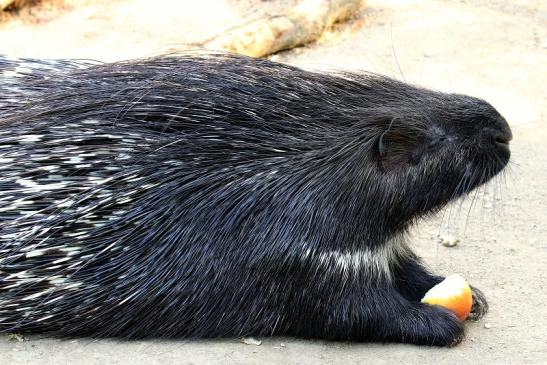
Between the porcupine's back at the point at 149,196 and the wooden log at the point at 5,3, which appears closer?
the porcupine's back at the point at 149,196

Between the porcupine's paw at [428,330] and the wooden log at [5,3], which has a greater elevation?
the wooden log at [5,3]

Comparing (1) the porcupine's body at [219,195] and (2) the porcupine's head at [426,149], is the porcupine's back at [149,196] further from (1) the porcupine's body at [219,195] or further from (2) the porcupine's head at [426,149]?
(2) the porcupine's head at [426,149]

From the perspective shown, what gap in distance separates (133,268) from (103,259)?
85 millimetres

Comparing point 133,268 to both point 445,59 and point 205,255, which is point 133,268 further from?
point 445,59

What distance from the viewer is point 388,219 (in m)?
2.64

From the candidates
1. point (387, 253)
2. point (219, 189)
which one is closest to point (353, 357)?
point (387, 253)

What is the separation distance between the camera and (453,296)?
9.13 feet

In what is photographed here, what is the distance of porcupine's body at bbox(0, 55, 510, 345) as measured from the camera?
95.0 inches

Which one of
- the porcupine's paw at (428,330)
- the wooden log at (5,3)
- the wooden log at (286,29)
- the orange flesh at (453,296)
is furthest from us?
the wooden log at (5,3)

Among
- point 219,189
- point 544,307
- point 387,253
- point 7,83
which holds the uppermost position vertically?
point 7,83

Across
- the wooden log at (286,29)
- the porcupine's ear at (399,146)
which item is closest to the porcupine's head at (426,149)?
the porcupine's ear at (399,146)

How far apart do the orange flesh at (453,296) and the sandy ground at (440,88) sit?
0.07 metres

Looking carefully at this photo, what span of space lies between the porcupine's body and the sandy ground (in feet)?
0.28

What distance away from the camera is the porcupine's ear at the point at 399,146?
2637 millimetres
